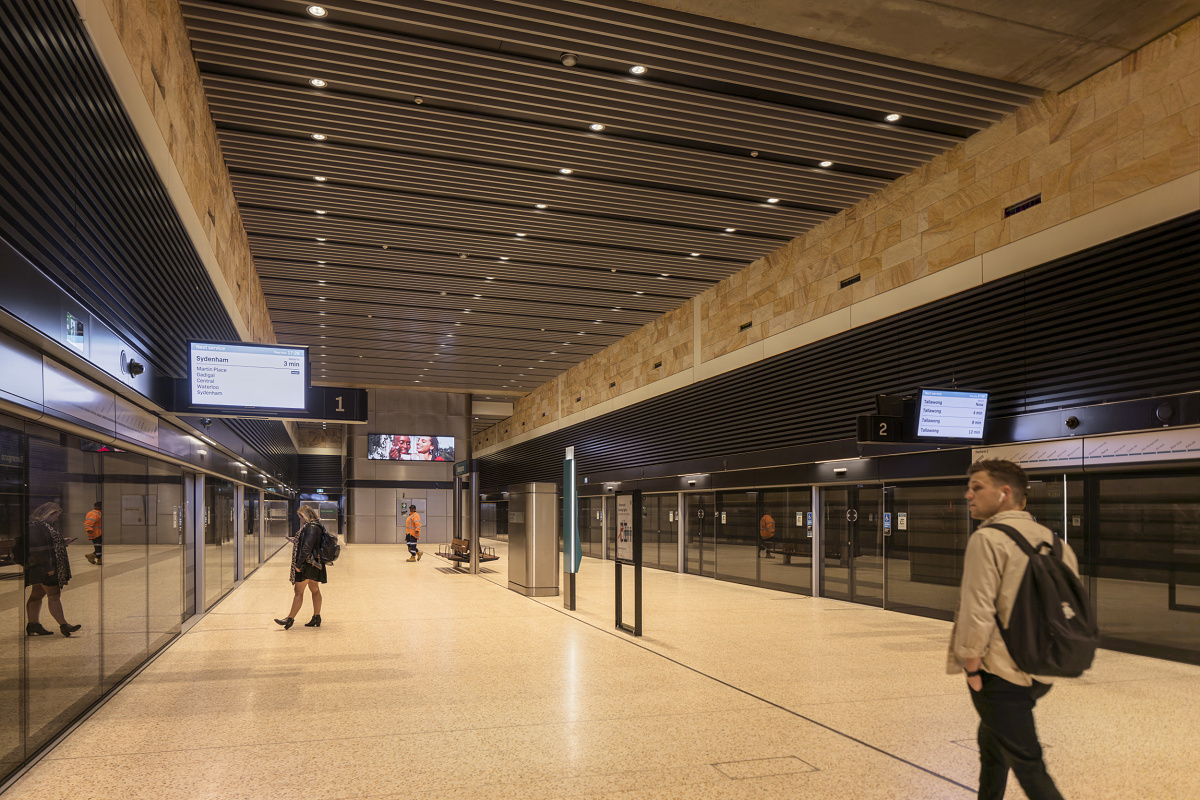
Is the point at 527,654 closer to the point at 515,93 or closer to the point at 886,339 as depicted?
the point at 515,93

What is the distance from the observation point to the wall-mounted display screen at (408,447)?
32594mm

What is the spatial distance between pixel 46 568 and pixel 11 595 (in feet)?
1.79

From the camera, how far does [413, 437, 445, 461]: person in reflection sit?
33.1 m

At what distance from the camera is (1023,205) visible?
8797mm

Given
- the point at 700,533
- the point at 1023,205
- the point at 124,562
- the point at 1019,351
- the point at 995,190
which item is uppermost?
the point at 995,190

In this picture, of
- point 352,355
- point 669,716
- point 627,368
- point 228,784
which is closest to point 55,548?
point 228,784

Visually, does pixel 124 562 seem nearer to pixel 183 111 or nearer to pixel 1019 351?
pixel 183 111

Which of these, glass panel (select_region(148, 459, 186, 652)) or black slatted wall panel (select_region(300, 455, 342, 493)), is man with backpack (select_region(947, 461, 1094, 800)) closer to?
glass panel (select_region(148, 459, 186, 652))

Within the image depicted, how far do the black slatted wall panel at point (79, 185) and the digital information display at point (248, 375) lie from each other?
0.27m

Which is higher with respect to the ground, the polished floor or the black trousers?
the black trousers

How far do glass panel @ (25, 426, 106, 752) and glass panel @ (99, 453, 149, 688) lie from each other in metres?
0.26

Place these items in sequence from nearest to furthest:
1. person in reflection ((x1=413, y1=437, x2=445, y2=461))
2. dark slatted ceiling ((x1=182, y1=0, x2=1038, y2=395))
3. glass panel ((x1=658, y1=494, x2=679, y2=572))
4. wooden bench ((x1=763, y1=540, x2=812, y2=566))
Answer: dark slatted ceiling ((x1=182, y1=0, x2=1038, y2=395)) < wooden bench ((x1=763, y1=540, x2=812, y2=566)) < glass panel ((x1=658, y1=494, x2=679, y2=572)) < person in reflection ((x1=413, y1=437, x2=445, y2=461))

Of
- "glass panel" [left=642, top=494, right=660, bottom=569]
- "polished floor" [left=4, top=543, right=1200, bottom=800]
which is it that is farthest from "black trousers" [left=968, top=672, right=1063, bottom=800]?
"glass panel" [left=642, top=494, right=660, bottom=569]

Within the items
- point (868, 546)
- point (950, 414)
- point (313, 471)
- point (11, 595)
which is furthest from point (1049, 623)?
point (313, 471)
